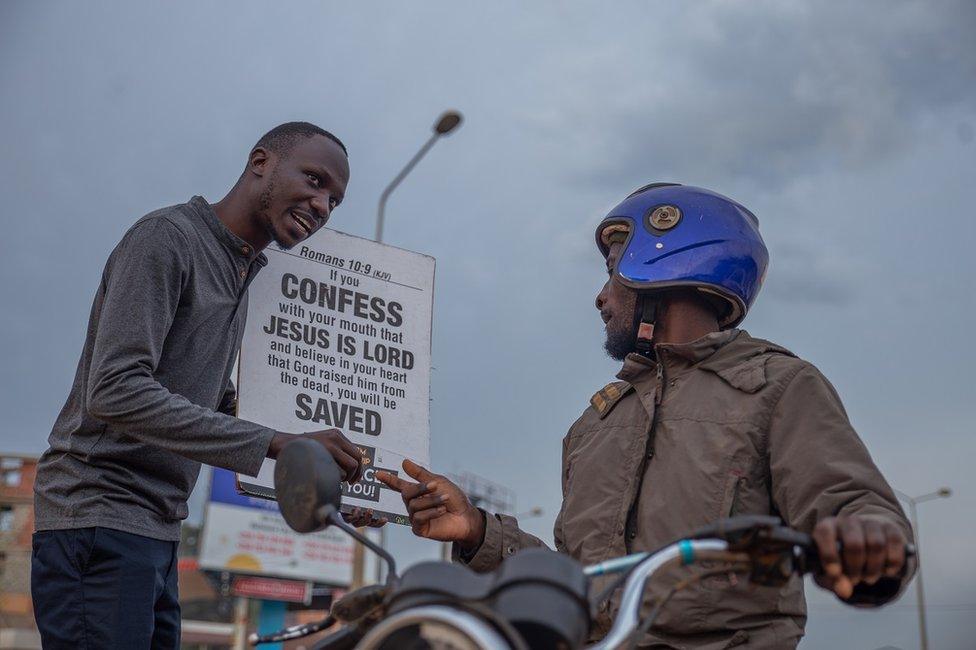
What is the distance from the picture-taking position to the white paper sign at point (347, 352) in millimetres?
3844

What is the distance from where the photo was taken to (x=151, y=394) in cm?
307

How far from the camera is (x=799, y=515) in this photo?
2836 mm

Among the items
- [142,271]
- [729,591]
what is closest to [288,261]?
[142,271]

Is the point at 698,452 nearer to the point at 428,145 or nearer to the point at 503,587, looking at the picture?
the point at 503,587

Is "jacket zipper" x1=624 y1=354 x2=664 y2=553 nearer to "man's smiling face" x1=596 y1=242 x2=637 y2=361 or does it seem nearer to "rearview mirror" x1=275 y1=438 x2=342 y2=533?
"man's smiling face" x1=596 y1=242 x2=637 y2=361

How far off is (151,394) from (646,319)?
1.78 m

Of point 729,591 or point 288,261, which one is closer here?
point 729,591

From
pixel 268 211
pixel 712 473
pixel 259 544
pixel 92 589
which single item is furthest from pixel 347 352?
pixel 259 544

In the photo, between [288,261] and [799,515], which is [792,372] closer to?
[799,515]

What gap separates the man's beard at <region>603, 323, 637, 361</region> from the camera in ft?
12.4

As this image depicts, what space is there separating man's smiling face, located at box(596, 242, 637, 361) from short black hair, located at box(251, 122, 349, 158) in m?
1.24

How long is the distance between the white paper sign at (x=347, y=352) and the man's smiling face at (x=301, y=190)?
8.6 inches

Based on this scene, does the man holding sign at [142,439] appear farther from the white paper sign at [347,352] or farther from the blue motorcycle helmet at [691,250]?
the blue motorcycle helmet at [691,250]

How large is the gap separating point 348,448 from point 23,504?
30.9m
